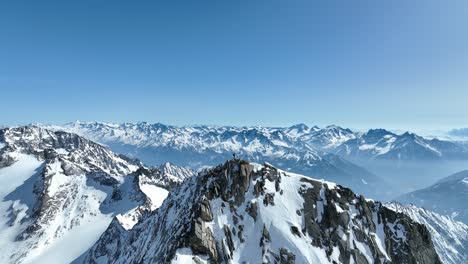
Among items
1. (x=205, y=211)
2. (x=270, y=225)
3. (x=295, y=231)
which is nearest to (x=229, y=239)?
(x=205, y=211)

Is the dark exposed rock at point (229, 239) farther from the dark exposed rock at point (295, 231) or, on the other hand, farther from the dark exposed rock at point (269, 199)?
the dark exposed rock at point (295, 231)

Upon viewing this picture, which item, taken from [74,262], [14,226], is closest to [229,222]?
[74,262]

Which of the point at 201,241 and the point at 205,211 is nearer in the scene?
the point at 201,241

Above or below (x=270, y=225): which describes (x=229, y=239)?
below

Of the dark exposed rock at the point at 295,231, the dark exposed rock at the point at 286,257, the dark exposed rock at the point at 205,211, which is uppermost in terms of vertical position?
the dark exposed rock at the point at 205,211

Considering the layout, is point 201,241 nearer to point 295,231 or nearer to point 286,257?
point 286,257

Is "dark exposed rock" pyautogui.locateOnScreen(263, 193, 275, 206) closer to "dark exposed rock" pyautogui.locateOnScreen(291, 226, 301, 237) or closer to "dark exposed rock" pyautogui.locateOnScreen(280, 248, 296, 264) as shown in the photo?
"dark exposed rock" pyautogui.locateOnScreen(291, 226, 301, 237)

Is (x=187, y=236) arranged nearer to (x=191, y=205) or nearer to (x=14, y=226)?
(x=191, y=205)

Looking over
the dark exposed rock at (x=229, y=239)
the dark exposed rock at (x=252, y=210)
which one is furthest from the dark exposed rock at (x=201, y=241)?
the dark exposed rock at (x=252, y=210)
